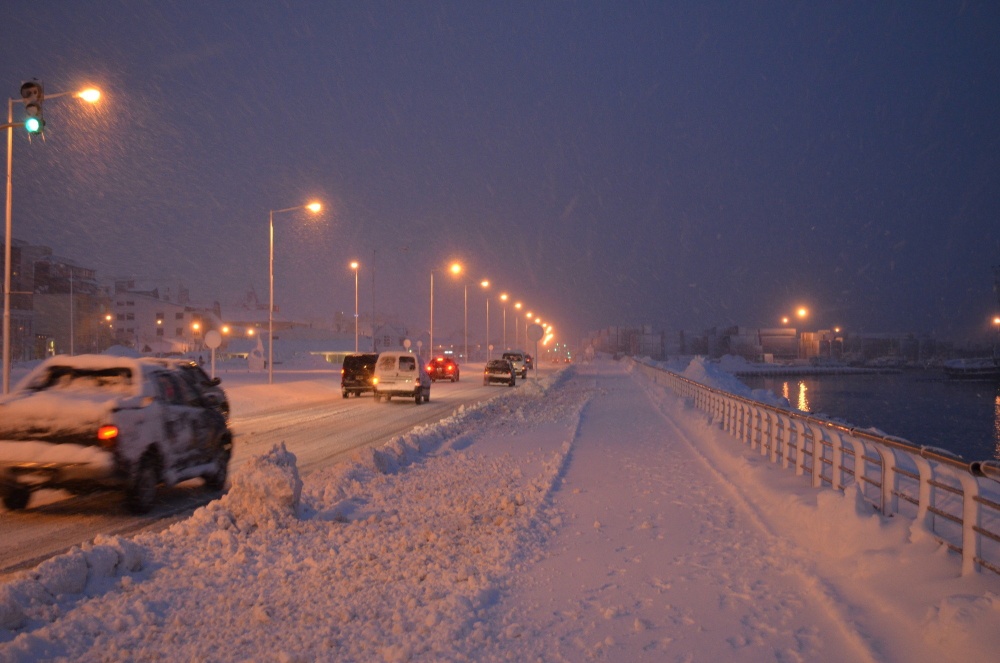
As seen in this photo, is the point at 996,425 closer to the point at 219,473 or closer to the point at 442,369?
the point at 442,369

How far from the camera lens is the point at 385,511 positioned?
9.69 metres

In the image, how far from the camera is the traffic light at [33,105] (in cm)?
1445

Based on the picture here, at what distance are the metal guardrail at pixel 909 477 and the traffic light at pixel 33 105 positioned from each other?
14.5 meters

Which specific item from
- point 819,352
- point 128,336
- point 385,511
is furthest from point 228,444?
point 819,352

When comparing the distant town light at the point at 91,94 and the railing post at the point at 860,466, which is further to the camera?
the distant town light at the point at 91,94

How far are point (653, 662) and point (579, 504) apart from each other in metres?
5.40

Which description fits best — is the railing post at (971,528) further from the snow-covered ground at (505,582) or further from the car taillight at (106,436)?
the car taillight at (106,436)

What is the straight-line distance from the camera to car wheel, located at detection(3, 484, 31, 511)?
29.3 feet

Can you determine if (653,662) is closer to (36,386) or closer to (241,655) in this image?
(241,655)

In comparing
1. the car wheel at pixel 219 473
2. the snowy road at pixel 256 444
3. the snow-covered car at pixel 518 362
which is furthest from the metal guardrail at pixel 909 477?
the snow-covered car at pixel 518 362

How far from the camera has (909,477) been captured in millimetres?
8711

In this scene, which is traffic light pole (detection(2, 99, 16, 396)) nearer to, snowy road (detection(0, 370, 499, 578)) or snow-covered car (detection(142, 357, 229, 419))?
snowy road (detection(0, 370, 499, 578))

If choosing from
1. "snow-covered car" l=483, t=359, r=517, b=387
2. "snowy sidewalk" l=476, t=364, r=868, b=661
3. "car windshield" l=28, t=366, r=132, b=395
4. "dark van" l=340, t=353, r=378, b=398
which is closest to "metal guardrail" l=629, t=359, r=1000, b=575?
"snowy sidewalk" l=476, t=364, r=868, b=661

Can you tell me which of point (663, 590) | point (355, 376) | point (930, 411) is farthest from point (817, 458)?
point (930, 411)
